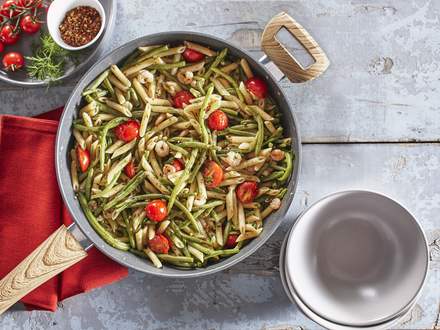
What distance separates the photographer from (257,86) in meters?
2.16

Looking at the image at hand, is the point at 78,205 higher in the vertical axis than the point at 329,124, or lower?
lower

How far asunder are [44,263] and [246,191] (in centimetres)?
65

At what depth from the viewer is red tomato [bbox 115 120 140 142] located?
216 centimetres

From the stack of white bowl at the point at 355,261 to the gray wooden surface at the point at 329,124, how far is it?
120 mm

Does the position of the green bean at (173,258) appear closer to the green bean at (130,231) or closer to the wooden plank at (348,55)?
the green bean at (130,231)

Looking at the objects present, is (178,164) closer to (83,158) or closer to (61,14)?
(83,158)

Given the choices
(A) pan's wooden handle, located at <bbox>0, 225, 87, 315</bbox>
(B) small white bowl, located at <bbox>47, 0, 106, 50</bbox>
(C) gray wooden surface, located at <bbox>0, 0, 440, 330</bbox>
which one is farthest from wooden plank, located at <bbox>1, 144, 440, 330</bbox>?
(B) small white bowl, located at <bbox>47, 0, 106, 50</bbox>

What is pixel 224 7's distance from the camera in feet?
7.67

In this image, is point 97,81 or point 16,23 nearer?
point 97,81

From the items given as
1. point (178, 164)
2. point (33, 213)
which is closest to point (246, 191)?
point (178, 164)

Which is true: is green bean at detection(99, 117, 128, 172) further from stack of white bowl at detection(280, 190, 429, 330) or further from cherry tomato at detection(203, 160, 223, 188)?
stack of white bowl at detection(280, 190, 429, 330)

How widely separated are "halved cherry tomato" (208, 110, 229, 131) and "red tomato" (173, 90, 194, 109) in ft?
0.31

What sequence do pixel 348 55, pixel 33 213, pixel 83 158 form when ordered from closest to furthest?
pixel 83 158
pixel 33 213
pixel 348 55

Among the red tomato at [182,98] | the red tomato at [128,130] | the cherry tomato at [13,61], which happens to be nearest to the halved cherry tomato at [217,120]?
the red tomato at [182,98]
